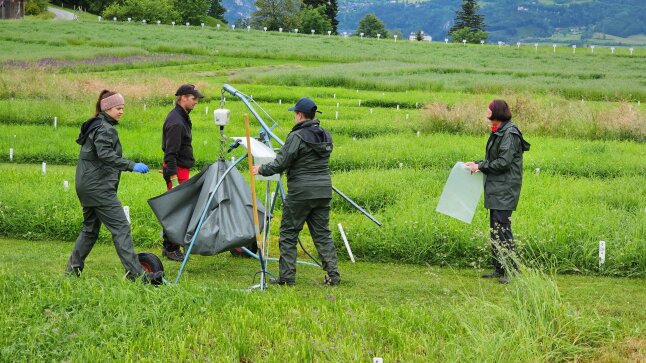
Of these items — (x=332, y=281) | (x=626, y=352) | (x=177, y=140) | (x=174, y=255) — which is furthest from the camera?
(x=174, y=255)

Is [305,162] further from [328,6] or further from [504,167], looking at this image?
[328,6]

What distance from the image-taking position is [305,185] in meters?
9.38

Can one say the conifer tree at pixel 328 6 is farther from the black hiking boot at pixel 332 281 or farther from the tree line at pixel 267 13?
the black hiking boot at pixel 332 281

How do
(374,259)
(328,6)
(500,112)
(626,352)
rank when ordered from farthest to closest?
(328,6) < (374,259) < (500,112) < (626,352)

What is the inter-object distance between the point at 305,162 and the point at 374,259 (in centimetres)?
225

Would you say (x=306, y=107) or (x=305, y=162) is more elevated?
A: (x=306, y=107)

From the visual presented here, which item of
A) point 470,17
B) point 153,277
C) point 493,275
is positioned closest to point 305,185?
point 153,277

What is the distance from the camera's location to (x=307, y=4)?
102875 mm

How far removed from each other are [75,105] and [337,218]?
14.0 metres

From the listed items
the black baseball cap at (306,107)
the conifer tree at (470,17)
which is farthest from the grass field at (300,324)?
the conifer tree at (470,17)

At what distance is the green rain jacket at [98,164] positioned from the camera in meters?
8.93

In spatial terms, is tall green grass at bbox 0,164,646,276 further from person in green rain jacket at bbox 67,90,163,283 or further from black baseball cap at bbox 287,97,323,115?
person in green rain jacket at bbox 67,90,163,283

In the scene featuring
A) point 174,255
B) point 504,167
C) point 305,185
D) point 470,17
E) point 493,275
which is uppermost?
point 470,17

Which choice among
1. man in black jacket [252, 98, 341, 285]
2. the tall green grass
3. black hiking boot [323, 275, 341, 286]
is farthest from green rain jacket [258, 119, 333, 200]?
the tall green grass
